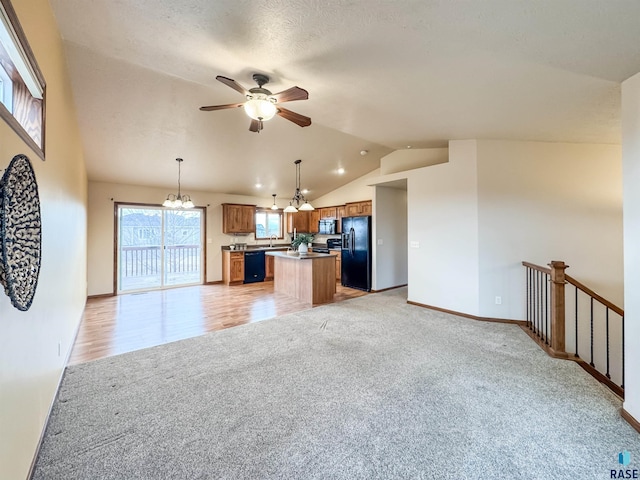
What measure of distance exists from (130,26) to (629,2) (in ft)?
11.2

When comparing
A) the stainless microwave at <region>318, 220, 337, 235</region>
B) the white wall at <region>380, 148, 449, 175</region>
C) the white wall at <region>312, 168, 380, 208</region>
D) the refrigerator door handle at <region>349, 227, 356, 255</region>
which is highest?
the white wall at <region>380, 148, 449, 175</region>

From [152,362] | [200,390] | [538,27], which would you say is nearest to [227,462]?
[200,390]

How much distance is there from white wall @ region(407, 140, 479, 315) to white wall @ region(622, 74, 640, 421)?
2147mm

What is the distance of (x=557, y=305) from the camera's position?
3.22m

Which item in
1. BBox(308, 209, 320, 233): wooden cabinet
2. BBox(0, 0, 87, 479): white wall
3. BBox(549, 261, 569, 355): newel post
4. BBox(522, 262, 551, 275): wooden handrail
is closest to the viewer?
BBox(0, 0, 87, 479): white wall

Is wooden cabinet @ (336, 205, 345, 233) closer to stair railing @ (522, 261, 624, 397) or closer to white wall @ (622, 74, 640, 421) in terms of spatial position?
stair railing @ (522, 261, 624, 397)

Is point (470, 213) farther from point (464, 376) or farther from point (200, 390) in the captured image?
point (200, 390)

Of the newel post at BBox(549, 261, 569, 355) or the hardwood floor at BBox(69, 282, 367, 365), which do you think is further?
the hardwood floor at BBox(69, 282, 367, 365)

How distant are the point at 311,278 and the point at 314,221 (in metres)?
3.84

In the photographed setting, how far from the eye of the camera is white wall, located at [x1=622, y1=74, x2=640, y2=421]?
2.03 meters

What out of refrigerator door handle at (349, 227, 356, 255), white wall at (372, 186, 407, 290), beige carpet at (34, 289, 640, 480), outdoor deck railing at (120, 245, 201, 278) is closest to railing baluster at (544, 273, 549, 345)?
beige carpet at (34, 289, 640, 480)

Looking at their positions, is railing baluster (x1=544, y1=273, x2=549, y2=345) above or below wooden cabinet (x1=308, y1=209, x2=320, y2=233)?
below

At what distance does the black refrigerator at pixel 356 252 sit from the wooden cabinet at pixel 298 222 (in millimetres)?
2271

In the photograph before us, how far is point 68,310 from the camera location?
3037mm
